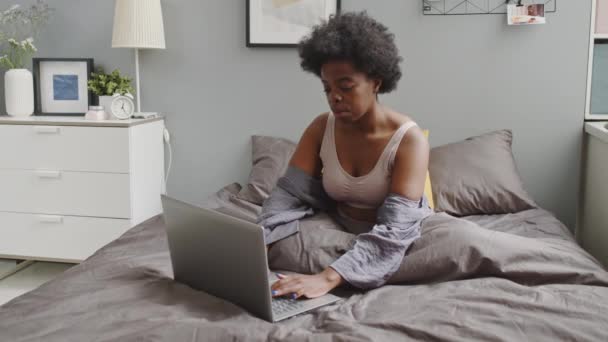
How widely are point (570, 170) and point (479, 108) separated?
1.56ft

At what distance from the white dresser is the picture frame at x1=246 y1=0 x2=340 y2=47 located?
2.10 ft

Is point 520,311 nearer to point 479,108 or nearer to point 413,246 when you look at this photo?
point 413,246

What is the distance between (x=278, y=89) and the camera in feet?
9.62

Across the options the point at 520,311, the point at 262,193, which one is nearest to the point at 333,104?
the point at 520,311

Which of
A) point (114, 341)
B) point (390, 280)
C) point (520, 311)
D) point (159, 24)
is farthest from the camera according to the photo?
point (159, 24)

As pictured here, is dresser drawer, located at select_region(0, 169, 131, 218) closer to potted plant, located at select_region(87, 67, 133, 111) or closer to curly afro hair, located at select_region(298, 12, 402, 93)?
potted plant, located at select_region(87, 67, 133, 111)

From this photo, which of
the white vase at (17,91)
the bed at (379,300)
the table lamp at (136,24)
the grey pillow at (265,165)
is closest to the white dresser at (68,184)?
the white vase at (17,91)

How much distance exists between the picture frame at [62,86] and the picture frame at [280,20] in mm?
821

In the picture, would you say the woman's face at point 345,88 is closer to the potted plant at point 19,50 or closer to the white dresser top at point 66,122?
the white dresser top at point 66,122

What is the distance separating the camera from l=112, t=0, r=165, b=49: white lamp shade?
2.81 m

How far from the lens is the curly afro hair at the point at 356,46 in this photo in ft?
5.68

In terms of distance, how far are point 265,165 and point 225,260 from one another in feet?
4.73

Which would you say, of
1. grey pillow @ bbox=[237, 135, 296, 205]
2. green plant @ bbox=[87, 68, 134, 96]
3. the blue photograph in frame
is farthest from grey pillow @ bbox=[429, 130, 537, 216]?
the blue photograph in frame

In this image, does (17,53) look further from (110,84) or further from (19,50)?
(110,84)
